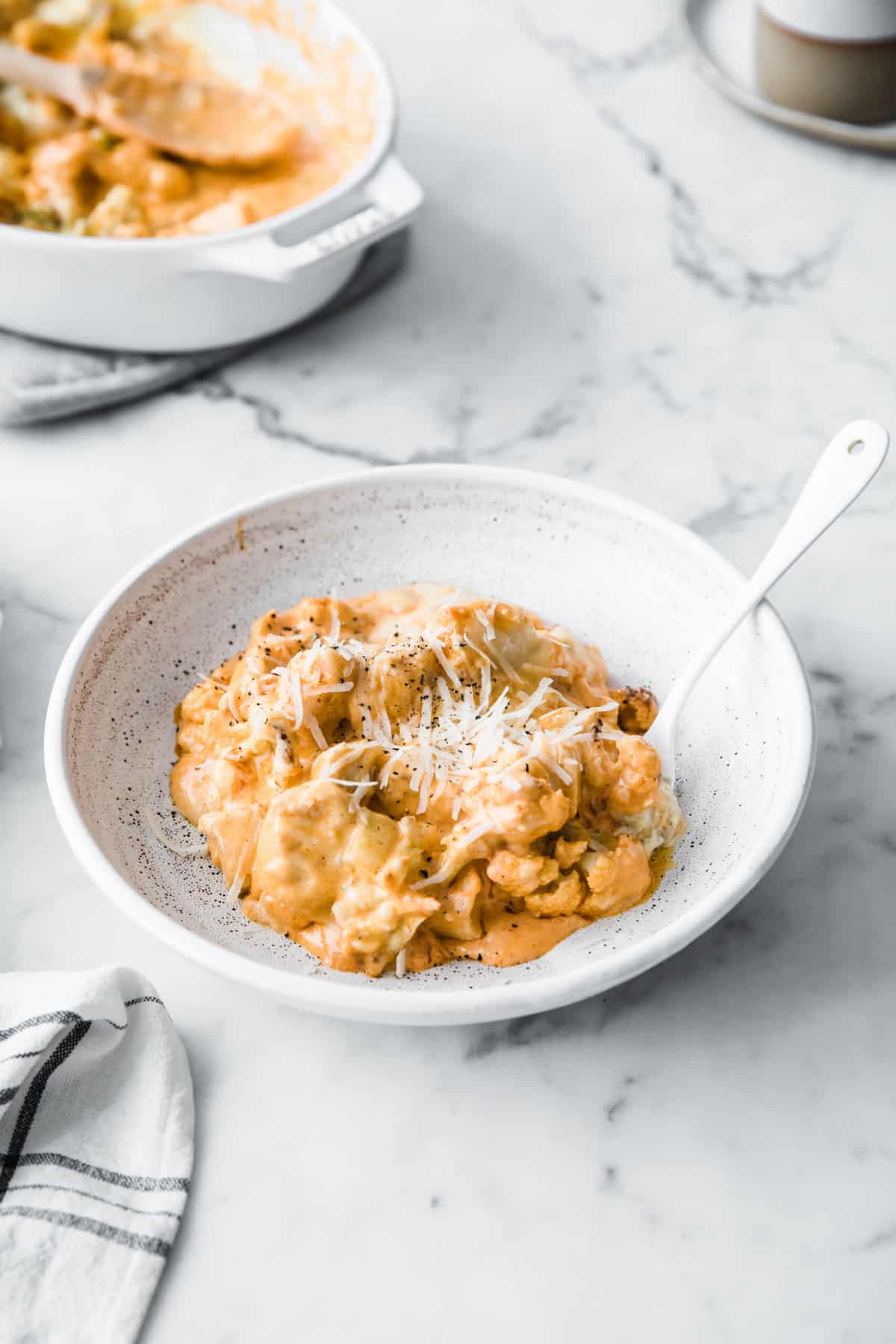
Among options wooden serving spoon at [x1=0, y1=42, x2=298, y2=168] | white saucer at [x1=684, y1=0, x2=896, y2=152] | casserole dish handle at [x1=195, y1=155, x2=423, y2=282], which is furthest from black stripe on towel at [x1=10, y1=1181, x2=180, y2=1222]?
white saucer at [x1=684, y1=0, x2=896, y2=152]

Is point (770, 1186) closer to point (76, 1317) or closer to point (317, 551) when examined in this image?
point (76, 1317)

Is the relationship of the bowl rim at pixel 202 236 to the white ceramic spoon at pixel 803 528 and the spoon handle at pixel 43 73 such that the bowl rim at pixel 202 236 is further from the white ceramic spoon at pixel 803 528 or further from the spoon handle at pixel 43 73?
the white ceramic spoon at pixel 803 528

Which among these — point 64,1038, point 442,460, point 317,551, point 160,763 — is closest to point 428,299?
point 442,460

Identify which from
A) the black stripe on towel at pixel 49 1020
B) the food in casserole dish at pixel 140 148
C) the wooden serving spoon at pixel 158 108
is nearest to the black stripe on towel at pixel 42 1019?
the black stripe on towel at pixel 49 1020

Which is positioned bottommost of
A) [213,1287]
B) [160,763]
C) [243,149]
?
[213,1287]

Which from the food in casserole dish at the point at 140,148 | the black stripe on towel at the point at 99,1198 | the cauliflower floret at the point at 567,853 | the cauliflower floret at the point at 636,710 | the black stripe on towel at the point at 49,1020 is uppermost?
the food in casserole dish at the point at 140,148

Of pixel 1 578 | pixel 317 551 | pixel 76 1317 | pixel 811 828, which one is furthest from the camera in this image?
pixel 1 578

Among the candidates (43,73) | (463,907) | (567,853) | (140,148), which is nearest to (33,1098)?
(463,907)
